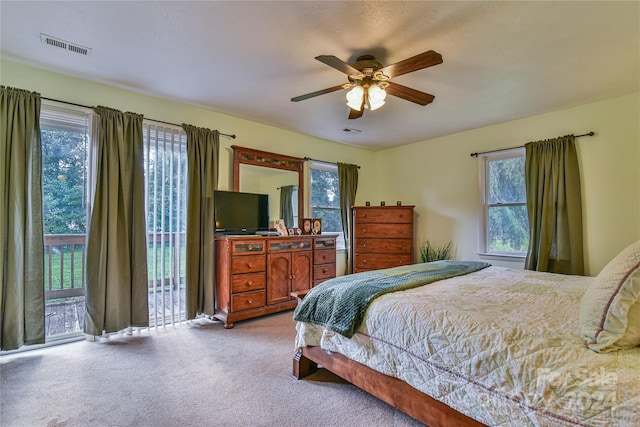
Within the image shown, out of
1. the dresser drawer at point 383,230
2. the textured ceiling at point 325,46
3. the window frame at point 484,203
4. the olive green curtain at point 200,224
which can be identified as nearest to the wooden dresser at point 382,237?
the dresser drawer at point 383,230

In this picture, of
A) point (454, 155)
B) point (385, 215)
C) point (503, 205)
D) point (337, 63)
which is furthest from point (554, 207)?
point (337, 63)

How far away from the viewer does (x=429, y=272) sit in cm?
249

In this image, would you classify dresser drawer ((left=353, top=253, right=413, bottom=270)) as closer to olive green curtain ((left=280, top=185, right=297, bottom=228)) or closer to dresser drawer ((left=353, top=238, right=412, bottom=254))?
dresser drawer ((left=353, top=238, right=412, bottom=254))

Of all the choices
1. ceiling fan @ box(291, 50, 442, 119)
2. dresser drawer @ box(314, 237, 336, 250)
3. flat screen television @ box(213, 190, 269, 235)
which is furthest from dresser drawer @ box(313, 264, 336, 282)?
ceiling fan @ box(291, 50, 442, 119)

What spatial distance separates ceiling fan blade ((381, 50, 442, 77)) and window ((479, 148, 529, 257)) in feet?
8.68

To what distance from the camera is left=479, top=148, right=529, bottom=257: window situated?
397cm

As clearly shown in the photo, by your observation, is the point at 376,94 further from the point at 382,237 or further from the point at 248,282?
the point at 382,237

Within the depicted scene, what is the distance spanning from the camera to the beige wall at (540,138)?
126 inches

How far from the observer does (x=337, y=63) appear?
2.04 metres

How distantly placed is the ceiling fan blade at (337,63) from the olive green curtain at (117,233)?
2.16m

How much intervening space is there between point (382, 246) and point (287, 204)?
1.56 meters

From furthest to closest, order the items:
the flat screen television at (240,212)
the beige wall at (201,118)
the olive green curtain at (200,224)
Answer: the flat screen television at (240,212)
the olive green curtain at (200,224)
the beige wall at (201,118)

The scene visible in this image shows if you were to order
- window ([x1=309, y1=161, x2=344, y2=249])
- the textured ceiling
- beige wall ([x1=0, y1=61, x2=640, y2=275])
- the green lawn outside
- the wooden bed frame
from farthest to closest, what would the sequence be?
window ([x1=309, y1=161, x2=344, y2=249])
beige wall ([x1=0, y1=61, x2=640, y2=275])
the green lawn outside
the textured ceiling
the wooden bed frame

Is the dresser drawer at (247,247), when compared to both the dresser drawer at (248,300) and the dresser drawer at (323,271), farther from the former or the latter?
the dresser drawer at (323,271)
